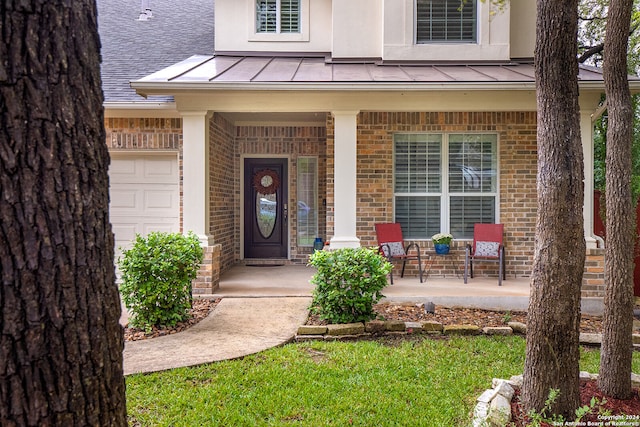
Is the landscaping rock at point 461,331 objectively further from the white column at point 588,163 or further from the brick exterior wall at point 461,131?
the white column at point 588,163

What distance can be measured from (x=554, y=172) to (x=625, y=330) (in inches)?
53.2

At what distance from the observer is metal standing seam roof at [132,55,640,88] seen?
20.1 ft

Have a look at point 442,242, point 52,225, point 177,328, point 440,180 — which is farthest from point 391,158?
point 52,225

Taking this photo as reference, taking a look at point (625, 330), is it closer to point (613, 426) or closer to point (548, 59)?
point (613, 426)

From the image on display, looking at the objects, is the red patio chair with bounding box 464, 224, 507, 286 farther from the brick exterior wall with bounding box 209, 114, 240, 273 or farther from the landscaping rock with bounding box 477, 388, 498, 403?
the brick exterior wall with bounding box 209, 114, 240, 273

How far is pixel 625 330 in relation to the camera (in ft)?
10.3

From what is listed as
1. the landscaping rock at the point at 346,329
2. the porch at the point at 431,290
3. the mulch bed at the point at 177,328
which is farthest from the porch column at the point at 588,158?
the mulch bed at the point at 177,328

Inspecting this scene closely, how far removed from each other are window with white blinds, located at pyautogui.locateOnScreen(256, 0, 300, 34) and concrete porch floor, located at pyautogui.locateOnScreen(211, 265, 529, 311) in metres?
4.50

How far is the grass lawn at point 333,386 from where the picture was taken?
2947 millimetres

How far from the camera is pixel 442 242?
707cm

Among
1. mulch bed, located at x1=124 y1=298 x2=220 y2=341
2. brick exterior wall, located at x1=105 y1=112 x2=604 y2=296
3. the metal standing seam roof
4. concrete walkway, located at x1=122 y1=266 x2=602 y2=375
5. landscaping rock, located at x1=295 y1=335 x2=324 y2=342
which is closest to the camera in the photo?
concrete walkway, located at x1=122 y1=266 x2=602 y2=375

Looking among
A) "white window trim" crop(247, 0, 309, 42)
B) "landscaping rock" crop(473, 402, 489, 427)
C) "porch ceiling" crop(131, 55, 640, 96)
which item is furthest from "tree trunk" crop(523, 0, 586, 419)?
"white window trim" crop(247, 0, 309, 42)

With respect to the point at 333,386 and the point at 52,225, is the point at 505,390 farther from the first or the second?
the point at 52,225

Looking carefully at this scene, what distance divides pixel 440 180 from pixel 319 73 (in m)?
2.60
